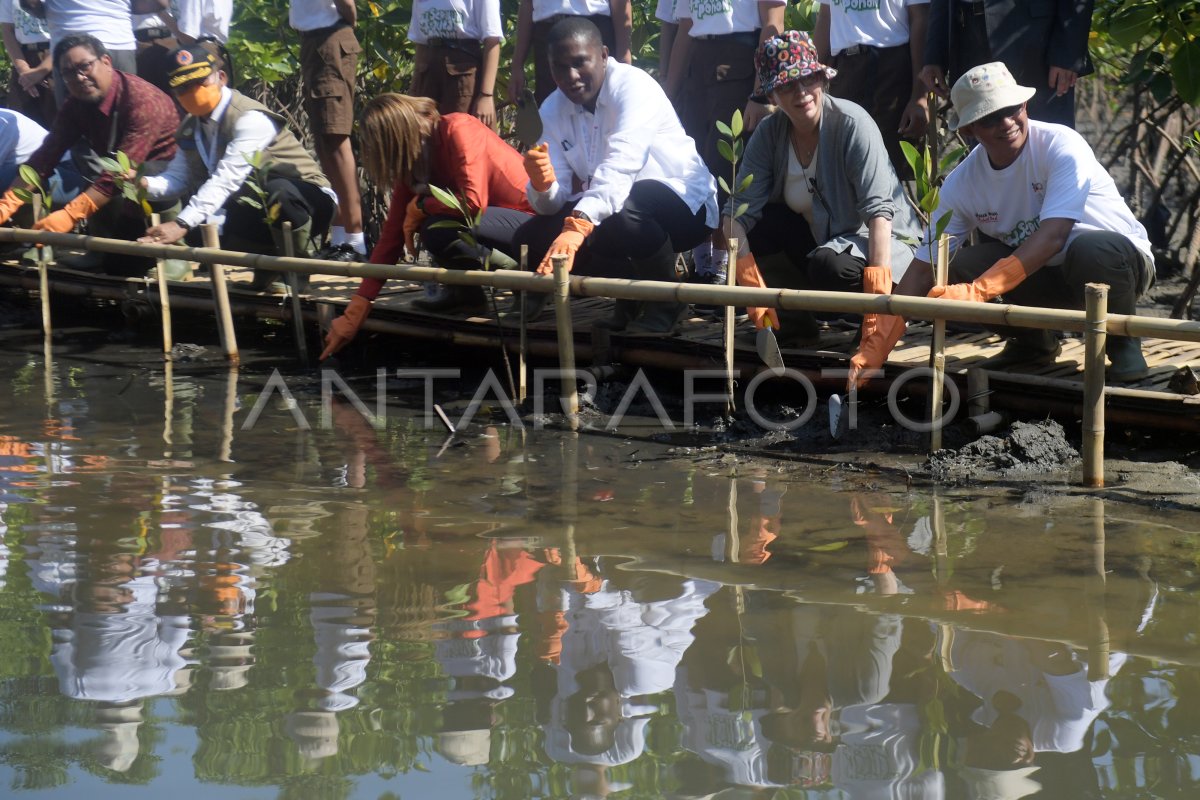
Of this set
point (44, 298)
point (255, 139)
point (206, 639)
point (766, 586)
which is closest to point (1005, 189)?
point (766, 586)

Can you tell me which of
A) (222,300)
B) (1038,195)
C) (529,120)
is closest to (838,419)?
(1038,195)

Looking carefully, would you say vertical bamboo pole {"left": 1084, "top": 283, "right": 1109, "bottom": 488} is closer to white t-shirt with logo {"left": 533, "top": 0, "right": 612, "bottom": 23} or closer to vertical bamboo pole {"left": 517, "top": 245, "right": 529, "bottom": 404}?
vertical bamboo pole {"left": 517, "top": 245, "right": 529, "bottom": 404}

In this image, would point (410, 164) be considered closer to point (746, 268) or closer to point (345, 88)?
point (746, 268)

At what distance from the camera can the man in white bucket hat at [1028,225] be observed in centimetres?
429

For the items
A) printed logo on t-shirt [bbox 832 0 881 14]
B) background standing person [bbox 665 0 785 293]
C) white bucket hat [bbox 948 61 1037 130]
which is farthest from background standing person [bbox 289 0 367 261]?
white bucket hat [bbox 948 61 1037 130]

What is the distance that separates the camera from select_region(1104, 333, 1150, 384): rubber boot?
4.51m

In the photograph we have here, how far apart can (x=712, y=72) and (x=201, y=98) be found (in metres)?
2.29

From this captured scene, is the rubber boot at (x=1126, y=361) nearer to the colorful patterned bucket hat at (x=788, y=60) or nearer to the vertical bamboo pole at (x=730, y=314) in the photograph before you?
the vertical bamboo pole at (x=730, y=314)

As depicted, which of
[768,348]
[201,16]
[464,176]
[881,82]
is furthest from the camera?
[201,16]

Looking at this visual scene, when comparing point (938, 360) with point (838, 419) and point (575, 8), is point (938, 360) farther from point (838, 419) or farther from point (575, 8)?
point (575, 8)

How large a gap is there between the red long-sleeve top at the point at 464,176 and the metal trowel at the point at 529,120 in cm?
26

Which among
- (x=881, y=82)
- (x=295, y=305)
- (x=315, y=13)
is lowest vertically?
(x=295, y=305)

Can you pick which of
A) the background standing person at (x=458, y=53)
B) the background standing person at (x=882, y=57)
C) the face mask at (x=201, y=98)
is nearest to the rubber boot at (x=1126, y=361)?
the background standing person at (x=882, y=57)

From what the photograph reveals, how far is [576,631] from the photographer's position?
3205mm
